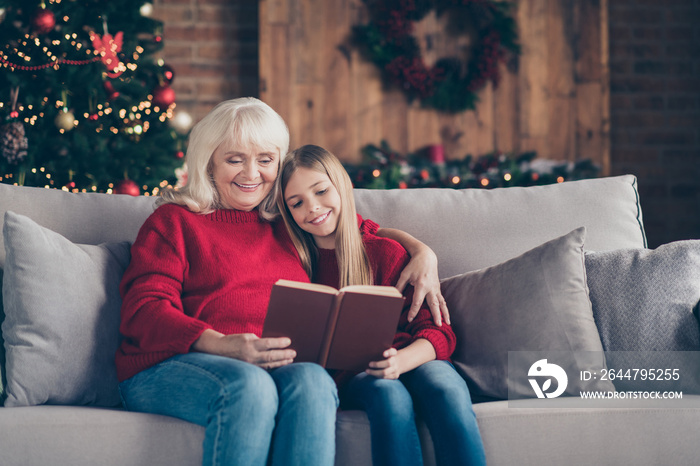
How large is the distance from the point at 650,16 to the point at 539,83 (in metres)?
0.83

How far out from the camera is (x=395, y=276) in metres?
1.54

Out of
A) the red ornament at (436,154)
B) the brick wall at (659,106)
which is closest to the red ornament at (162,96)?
the red ornament at (436,154)

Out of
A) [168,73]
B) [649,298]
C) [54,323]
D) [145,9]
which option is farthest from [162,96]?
[649,298]

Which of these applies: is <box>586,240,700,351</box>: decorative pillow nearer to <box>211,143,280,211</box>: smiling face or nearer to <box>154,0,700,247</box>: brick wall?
<box>211,143,280,211</box>: smiling face

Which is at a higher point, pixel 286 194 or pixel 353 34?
pixel 353 34

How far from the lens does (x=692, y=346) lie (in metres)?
1.39

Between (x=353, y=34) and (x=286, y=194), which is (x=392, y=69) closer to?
(x=353, y=34)

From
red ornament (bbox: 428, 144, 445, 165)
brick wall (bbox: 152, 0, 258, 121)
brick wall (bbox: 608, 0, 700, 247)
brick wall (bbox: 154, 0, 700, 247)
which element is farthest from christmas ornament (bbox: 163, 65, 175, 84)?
brick wall (bbox: 608, 0, 700, 247)

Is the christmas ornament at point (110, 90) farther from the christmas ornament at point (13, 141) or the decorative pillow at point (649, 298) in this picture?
the decorative pillow at point (649, 298)

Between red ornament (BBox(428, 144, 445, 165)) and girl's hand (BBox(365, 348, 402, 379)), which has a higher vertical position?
red ornament (BBox(428, 144, 445, 165))

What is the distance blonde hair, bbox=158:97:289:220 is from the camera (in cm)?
158

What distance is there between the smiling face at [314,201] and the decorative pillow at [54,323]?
493 mm

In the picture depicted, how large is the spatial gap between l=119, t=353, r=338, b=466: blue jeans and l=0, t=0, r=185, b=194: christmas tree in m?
1.84

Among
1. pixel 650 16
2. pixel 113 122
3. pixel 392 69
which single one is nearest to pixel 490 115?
pixel 392 69
